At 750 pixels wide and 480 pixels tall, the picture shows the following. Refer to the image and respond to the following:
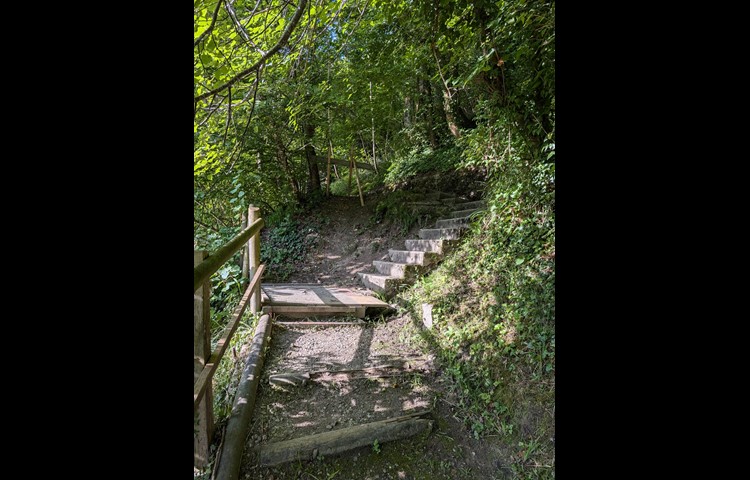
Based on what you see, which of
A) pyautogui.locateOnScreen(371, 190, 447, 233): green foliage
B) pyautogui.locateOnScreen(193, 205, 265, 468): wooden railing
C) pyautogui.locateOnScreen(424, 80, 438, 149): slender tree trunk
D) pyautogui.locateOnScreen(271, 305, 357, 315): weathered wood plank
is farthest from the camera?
pyautogui.locateOnScreen(424, 80, 438, 149): slender tree trunk

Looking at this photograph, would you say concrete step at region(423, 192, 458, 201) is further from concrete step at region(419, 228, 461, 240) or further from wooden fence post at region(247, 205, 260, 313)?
wooden fence post at region(247, 205, 260, 313)

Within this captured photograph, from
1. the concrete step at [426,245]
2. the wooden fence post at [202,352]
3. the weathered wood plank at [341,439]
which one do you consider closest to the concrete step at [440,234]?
the concrete step at [426,245]

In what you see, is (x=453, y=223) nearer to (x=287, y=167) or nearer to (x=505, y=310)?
(x=505, y=310)

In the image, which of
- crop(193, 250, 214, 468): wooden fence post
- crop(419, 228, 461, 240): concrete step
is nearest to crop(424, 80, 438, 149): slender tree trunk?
crop(419, 228, 461, 240): concrete step

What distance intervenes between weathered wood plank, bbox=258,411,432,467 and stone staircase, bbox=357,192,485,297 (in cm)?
258

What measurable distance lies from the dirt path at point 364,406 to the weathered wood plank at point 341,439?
0.04 metres

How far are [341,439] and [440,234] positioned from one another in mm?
3612

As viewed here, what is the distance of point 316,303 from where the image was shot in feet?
15.1

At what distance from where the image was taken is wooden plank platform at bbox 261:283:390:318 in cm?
447

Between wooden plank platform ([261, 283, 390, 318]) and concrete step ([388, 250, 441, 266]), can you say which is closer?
wooden plank platform ([261, 283, 390, 318])

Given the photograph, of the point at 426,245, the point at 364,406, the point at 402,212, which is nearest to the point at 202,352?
the point at 364,406
